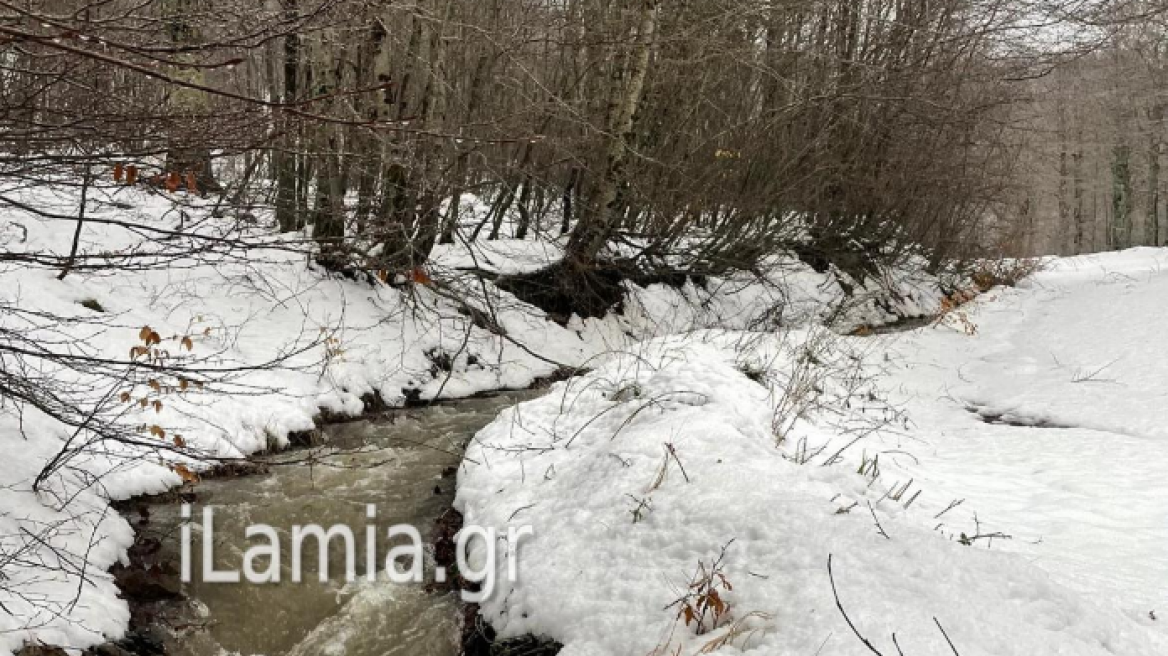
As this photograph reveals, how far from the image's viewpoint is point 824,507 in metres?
3.90

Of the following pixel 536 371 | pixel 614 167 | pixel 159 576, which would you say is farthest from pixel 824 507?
pixel 614 167

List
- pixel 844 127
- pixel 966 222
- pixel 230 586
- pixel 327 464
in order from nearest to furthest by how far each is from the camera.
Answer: pixel 230 586, pixel 327 464, pixel 844 127, pixel 966 222

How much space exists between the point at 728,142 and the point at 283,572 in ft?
31.9

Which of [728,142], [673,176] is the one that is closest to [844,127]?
[728,142]

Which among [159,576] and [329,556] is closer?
[159,576]

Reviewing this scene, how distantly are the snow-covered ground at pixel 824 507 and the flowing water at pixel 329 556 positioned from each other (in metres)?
0.44

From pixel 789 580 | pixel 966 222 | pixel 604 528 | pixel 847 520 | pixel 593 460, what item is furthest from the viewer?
pixel 966 222

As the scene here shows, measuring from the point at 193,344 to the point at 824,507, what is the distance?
6305 mm

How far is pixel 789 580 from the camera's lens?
341cm

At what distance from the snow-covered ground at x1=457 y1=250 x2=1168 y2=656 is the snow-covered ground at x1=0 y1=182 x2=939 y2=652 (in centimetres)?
99

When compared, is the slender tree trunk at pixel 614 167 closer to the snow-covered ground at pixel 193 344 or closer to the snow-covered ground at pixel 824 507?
the snow-covered ground at pixel 193 344

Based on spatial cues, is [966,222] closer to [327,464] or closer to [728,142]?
[728,142]

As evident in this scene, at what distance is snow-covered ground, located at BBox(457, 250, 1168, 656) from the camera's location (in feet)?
10.3

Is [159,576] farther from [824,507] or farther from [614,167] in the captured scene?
[614,167]
